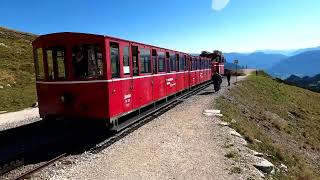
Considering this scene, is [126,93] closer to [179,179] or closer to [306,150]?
[179,179]

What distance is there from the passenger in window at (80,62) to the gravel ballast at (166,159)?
Result: 9.02ft

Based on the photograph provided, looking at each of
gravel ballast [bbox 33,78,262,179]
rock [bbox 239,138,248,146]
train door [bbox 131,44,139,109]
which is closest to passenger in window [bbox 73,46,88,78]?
train door [bbox 131,44,139,109]

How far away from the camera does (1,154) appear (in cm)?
1145

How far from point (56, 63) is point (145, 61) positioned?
452 cm

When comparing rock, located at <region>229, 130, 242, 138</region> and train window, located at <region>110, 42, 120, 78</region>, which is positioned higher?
train window, located at <region>110, 42, 120, 78</region>

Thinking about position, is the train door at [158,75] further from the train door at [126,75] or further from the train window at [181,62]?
the train window at [181,62]

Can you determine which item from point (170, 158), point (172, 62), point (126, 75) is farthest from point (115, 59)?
point (172, 62)

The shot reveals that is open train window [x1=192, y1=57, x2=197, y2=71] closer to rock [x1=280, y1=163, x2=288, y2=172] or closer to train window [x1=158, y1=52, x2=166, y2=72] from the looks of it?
train window [x1=158, y1=52, x2=166, y2=72]

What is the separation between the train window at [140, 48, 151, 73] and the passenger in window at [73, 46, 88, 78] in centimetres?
364

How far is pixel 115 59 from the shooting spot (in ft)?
41.0

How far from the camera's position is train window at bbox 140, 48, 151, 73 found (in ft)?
50.6

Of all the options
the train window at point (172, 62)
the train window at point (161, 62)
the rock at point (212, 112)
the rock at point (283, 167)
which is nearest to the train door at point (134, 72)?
the train window at point (161, 62)

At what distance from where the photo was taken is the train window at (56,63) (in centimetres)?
1247

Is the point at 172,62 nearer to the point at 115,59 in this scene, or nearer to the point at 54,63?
the point at 115,59
